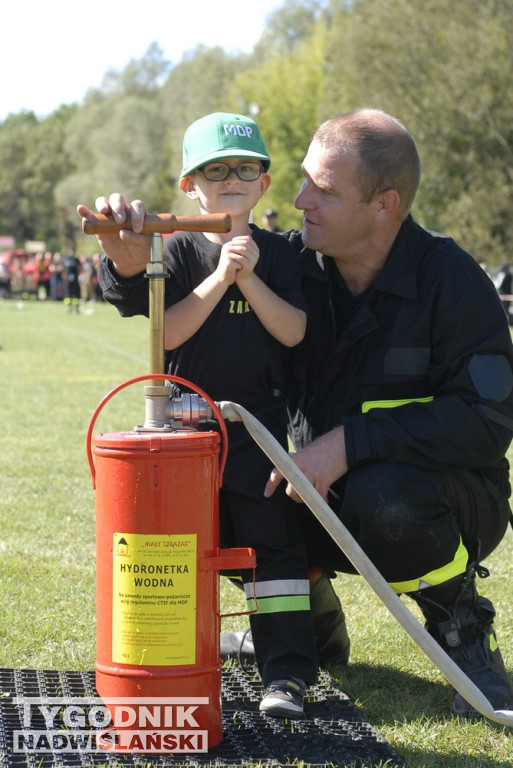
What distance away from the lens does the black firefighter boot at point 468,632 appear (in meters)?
3.21

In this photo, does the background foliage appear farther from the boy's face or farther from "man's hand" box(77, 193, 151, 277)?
"man's hand" box(77, 193, 151, 277)

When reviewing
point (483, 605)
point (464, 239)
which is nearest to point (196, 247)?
point (483, 605)

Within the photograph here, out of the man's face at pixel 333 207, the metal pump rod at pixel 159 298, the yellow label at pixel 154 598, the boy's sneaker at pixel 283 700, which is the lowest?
the boy's sneaker at pixel 283 700

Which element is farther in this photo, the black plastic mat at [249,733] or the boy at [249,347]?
the boy at [249,347]

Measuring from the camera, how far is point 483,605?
3.30m

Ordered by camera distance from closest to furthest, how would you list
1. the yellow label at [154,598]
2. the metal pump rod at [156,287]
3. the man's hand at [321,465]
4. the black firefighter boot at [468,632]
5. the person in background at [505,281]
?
1. the yellow label at [154,598]
2. the metal pump rod at [156,287]
3. the man's hand at [321,465]
4. the black firefighter boot at [468,632]
5. the person in background at [505,281]

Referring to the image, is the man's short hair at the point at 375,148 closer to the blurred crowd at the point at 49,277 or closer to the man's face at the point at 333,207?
the man's face at the point at 333,207

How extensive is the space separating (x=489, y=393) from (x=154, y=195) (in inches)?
2923

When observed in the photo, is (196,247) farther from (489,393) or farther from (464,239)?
(464,239)

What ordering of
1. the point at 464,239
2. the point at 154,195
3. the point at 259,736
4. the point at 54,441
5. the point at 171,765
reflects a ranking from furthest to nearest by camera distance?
the point at 154,195 < the point at 464,239 < the point at 54,441 < the point at 259,736 < the point at 171,765

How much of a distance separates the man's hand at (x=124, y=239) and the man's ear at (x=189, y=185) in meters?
0.41

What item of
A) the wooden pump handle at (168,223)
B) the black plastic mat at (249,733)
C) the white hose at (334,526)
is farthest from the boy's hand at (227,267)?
the black plastic mat at (249,733)

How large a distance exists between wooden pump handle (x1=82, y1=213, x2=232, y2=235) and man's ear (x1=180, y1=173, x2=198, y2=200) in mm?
525

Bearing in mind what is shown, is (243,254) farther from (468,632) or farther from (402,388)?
(468,632)
